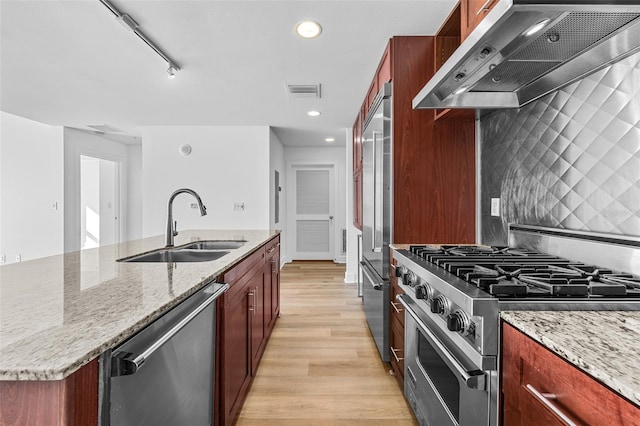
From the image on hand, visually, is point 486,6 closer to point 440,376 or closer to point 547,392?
point 547,392

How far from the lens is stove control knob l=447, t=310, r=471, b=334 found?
3.33 ft

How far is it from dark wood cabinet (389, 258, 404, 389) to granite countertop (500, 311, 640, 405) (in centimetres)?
111

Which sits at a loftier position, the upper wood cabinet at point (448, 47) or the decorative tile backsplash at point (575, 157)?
the upper wood cabinet at point (448, 47)

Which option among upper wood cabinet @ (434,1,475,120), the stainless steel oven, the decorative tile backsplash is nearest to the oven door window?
the stainless steel oven

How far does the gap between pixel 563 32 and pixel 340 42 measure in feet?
5.14

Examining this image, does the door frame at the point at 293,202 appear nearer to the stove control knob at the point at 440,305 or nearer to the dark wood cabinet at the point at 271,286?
the dark wood cabinet at the point at 271,286

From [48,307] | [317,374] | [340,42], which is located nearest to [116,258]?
[48,307]

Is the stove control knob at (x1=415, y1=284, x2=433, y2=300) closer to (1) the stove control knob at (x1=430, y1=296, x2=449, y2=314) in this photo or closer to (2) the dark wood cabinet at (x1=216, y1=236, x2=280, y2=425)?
(1) the stove control knob at (x1=430, y1=296, x2=449, y2=314)

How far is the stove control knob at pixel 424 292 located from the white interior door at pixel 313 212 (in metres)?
5.63

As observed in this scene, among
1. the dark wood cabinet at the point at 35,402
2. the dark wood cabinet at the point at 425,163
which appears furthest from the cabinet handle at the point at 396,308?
the dark wood cabinet at the point at 35,402

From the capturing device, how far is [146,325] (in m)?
0.88

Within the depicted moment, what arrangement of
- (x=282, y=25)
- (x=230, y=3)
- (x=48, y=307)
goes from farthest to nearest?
(x=282, y=25) → (x=230, y=3) → (x=48, y=307)

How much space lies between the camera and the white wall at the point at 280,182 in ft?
17.1

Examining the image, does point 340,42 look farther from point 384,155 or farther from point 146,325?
point 146,325
